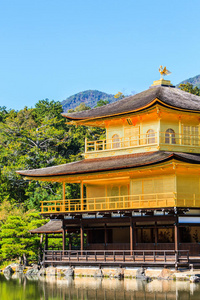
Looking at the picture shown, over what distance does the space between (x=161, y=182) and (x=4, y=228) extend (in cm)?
1334

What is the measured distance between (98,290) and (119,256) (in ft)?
24.2

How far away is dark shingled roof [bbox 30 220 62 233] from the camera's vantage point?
45219 millimetres

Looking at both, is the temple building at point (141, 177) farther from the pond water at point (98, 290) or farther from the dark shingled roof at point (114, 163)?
the pond water at point (98, 290)

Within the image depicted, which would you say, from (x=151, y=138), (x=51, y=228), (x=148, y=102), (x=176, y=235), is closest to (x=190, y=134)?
(x=151, y=138)

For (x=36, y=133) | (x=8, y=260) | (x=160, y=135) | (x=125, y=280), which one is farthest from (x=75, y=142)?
(x=125, y=280)

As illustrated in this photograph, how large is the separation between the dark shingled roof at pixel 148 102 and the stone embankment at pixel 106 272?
35.1 feet

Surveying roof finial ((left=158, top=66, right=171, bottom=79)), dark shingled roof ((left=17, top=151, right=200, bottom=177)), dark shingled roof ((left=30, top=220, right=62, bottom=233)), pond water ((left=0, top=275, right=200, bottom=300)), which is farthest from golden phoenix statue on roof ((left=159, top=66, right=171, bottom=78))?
pond water ((left=0, top=275, right=200, bottom=300))

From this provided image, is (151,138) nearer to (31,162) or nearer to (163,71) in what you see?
(163,71)

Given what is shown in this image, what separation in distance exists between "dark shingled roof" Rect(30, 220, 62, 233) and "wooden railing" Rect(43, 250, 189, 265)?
1.55 m

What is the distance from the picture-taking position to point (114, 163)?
42.0m

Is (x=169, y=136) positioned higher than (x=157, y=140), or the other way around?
(x=169, y=136)

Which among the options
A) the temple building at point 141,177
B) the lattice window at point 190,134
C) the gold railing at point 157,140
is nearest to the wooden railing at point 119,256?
the temple building at point 141,177

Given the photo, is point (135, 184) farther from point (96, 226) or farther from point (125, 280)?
point (125, 280)

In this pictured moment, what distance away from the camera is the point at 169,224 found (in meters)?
39.8
